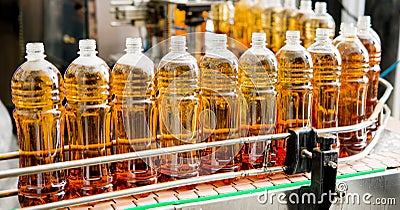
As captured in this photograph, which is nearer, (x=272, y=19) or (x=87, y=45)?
(x=87, y=45)

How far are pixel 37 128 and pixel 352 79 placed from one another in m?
0.60

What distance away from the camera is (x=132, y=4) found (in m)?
2.40

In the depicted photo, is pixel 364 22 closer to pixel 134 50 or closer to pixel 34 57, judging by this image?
pixel 134 50

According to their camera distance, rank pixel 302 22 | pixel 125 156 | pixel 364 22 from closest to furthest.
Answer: pixel 125 156 → pixel 364 22 → pixel 302 22

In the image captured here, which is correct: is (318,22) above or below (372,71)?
above

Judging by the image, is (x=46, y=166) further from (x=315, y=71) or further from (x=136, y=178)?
(x=315, y=71)

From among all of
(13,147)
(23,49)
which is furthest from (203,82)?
(23,49)

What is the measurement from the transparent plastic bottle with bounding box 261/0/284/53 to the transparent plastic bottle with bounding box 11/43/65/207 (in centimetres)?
83

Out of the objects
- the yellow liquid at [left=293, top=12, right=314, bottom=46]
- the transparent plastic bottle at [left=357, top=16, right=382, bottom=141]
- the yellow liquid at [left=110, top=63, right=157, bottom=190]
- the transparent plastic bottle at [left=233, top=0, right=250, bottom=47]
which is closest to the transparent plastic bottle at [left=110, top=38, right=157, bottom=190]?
the yellow liquid at [left=110, top=63, right=157, bottom=190]

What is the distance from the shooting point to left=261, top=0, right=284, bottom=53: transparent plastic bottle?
1.53 m

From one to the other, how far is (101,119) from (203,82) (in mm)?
179

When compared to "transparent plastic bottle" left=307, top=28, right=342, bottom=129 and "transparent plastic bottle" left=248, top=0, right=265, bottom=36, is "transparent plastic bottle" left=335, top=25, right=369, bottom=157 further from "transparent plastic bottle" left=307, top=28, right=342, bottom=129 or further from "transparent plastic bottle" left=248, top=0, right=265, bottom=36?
"transparent plastic bottle" left=248, top=0, right=265, bottom=36

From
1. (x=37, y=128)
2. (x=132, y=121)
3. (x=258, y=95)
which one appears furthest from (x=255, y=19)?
(x=37, y=128)

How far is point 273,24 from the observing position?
5.16ft
